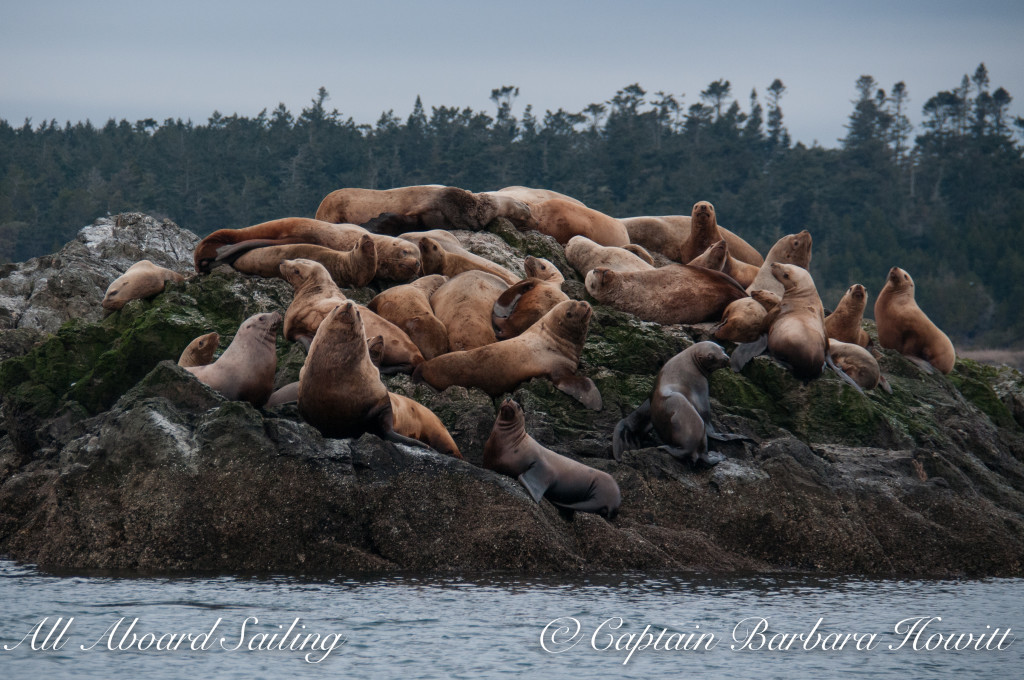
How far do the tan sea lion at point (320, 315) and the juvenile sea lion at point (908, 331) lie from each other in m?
5.74

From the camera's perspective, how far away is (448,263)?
13.6 m

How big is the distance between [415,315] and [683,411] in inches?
113

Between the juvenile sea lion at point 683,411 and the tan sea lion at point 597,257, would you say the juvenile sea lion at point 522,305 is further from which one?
the tan sea lion at point 597,257

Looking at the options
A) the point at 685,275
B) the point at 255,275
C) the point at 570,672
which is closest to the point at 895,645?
the point at 570,672

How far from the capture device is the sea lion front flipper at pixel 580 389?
34.3 feet

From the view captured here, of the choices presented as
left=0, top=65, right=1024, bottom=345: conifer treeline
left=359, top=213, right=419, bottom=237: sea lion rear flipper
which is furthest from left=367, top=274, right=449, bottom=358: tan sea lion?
left=0, top=65, right=1024, bottom=345: conifer treeline

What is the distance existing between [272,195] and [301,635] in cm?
5458

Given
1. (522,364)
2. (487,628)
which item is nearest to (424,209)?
(522,364)

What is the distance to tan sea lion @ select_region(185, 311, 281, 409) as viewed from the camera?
9.71 m

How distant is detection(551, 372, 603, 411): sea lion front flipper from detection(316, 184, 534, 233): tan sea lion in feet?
16.2

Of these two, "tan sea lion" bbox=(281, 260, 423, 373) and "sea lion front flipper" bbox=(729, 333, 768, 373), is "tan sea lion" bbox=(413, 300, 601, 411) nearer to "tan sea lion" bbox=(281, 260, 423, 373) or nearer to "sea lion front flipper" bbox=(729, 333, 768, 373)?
"tan sea lion" bbox=(281, 260, 423, 373)

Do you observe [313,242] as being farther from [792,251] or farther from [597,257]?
[792,251]

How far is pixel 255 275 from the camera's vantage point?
40.9 ft

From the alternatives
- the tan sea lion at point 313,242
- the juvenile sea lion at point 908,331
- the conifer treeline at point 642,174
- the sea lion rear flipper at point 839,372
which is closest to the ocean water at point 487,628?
the sea lion rear flipper at point 839,372
